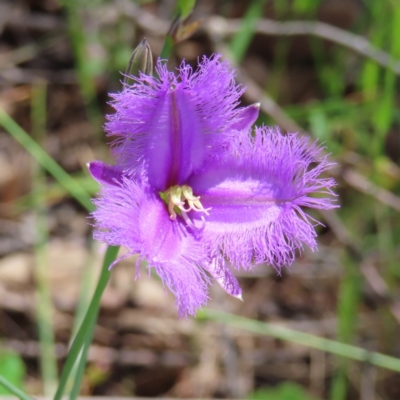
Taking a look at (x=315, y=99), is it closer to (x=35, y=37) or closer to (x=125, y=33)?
(x=125, y=33)

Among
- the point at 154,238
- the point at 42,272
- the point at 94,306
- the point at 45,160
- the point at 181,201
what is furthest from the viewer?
the point at 42,272

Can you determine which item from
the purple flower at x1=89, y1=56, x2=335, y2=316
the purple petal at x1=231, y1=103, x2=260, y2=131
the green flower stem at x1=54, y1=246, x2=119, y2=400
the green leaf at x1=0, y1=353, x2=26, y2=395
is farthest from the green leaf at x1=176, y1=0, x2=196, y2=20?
the green leaf at x1=0, y1=353, x2=26, y2=395

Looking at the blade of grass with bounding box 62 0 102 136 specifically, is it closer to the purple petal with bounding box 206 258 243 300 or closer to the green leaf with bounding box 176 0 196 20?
the green leaf with bounding box 176 0 196 20

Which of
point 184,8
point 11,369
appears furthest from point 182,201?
point 11,369

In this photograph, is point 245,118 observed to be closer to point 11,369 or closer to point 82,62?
point 11,369

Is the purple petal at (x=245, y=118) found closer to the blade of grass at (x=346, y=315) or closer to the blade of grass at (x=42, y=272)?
the blade of grass at (x=346, y=315)

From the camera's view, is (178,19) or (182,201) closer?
(178,19)
